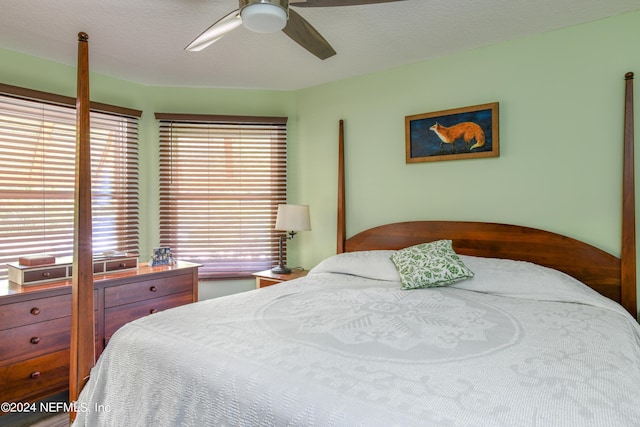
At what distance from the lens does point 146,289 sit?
109 inches

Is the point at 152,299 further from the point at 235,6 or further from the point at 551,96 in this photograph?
the point at 551,96

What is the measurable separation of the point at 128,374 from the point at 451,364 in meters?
1.22

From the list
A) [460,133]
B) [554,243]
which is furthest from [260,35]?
[554,243]

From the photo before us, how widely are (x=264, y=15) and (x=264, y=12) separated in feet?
0.05

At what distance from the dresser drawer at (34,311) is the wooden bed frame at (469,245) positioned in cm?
57

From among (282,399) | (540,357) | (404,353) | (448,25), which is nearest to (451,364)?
(404,353)

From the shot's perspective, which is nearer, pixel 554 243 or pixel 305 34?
pixel 305 34

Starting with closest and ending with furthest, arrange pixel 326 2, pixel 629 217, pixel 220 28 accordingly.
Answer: pixel 326 2 → pixel 220 28 → pixel 629 217

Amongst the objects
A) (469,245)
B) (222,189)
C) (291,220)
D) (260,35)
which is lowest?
(469,245)

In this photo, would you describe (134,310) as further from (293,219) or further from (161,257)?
(293,219)

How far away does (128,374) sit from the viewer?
4.85ft

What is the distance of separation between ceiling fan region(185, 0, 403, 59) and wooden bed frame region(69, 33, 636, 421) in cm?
76

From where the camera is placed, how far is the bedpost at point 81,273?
1890mm

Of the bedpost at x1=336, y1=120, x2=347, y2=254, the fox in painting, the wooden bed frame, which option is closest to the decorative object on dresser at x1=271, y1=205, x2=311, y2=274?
the bedpost at x1=336, y1=120, x2=347, y2=254
